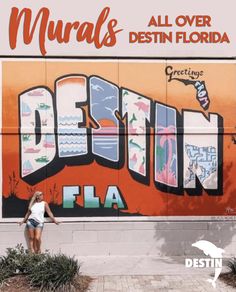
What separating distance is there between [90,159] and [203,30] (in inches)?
158

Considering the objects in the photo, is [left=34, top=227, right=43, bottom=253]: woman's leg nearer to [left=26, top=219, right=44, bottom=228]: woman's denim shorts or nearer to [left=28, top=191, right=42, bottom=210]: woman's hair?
[left=26, top=219, right=44, bottom=228]: woman's denim shorts

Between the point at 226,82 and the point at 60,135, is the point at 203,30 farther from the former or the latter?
the point at 60,135

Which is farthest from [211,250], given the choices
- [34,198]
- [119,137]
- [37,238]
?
[34,198]

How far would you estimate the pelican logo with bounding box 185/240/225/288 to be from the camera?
9.35m

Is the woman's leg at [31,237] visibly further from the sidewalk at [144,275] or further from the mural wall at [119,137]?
the sidewalk at [144,275]

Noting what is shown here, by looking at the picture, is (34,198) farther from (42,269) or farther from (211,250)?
(211,250)

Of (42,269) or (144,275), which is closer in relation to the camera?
(42,269)

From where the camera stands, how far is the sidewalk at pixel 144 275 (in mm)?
8297

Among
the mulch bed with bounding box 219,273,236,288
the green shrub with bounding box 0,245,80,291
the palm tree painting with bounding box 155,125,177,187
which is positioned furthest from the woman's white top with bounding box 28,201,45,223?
the mulch bed with bounding box 219,273,236,288

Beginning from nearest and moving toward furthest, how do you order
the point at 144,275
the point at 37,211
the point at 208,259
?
1. the point at 144,275
2. the point at 208,259
3. the point at 37,211

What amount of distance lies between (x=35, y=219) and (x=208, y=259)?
3.83m

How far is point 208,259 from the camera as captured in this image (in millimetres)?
10180

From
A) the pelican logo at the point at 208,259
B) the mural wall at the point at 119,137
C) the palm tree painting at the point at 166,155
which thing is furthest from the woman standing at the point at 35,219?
the pelican logo at the point at 208,259

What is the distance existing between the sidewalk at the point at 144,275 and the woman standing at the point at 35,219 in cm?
107
